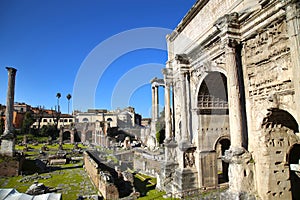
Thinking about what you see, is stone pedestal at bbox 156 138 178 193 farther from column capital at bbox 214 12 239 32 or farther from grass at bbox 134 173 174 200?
column capital at bbox 214 12 239 32

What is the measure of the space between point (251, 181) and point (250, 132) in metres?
1.64

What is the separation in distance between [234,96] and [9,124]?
68.9 feet

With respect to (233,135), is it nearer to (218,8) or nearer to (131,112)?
(218,8)

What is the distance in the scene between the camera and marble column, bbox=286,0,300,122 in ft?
16.1

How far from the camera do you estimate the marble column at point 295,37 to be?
491 cm

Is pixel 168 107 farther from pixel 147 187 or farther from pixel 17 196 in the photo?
pixel 17 196

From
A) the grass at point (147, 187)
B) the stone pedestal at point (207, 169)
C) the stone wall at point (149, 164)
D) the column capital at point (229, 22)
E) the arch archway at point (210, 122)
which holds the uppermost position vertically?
the column capital at point (229, 22)

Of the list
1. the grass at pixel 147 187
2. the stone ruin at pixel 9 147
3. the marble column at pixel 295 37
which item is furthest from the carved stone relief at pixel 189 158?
the stone ruin at pixel 9 147

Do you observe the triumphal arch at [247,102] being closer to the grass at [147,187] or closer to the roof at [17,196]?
the grass at [147,187]

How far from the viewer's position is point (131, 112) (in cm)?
6372

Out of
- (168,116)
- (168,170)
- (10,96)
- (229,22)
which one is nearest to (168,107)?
(168,116)

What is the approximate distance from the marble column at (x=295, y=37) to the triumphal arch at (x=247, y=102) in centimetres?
2

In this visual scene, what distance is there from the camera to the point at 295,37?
498 centimetres

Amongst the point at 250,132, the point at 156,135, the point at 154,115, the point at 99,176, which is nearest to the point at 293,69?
the point at 250,132
